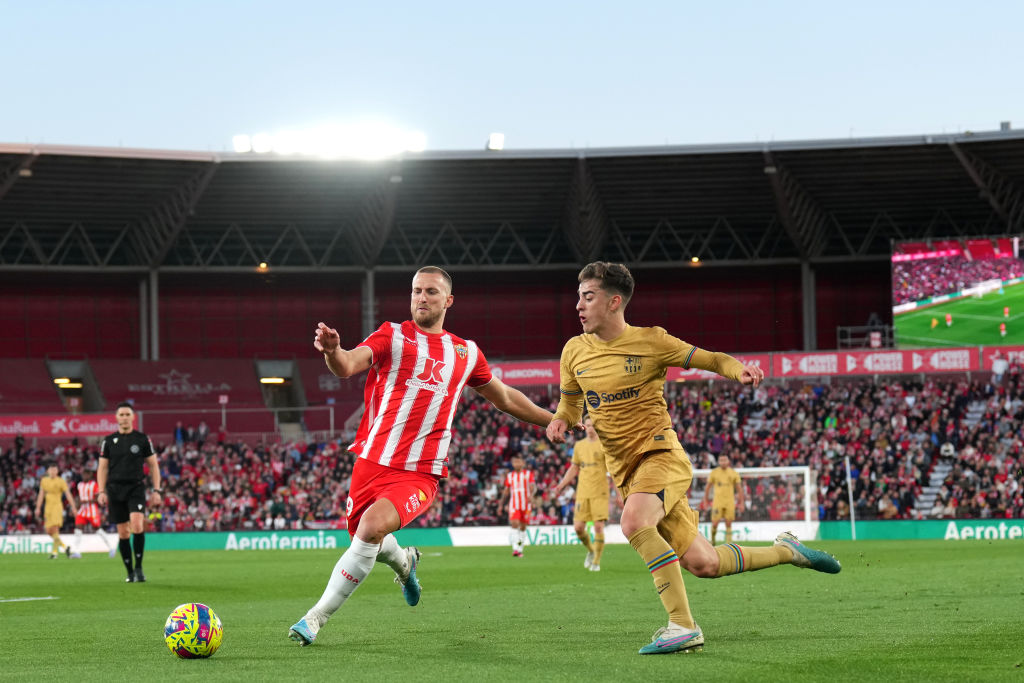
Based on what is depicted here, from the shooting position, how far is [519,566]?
67.8 ft

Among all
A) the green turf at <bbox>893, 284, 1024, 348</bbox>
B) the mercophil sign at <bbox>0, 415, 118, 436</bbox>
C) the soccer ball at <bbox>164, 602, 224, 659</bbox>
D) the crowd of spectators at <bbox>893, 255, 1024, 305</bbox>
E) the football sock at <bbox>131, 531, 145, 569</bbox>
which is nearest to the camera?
the soccer ball at <bbox>164, 602, 224, 659</bbox>

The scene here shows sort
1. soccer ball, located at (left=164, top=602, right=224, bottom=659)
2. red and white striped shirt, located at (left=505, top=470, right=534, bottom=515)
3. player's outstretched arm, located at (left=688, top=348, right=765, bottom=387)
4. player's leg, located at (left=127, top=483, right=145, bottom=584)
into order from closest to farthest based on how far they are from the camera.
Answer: player's outstretched arm, located at (left=688, top=348, right=765, bottom=387) < soccer ball, located at (left=164, top=602, right=224, bottom=659) < player's leg, located at (left=127, top=483, right=145, bottom=584) < red and white striped shirt, located at (left=505, top=470, right=534, bottom=515)

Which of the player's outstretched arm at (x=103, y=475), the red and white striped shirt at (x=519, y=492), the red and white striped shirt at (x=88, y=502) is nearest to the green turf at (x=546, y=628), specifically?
the player's outstretched arm at (x=103, y=475)

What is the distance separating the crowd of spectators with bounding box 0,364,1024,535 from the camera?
33906 millimetres

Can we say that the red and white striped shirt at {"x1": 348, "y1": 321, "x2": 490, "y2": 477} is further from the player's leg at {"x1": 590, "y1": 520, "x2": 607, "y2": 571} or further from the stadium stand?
the stadium stand

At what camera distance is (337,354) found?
23.7ft

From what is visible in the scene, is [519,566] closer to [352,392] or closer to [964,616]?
[964,616]

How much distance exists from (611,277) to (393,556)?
2.60m

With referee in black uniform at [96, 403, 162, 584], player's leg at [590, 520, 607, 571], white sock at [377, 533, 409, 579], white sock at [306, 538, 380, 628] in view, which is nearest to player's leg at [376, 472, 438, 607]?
white sock at [377, 533, 409, 579]

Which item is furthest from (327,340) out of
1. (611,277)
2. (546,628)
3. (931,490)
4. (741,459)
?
(741,459)

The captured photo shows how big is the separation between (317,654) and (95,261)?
147ft

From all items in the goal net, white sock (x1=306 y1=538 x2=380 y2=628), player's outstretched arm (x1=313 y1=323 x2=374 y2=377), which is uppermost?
player's outstretched arm (x1=313 y1=323 x2=374 y2=377)

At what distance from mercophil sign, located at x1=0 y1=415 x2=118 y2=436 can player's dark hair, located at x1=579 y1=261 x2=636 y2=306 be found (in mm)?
37668

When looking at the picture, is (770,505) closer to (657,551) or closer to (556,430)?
(556,430)
